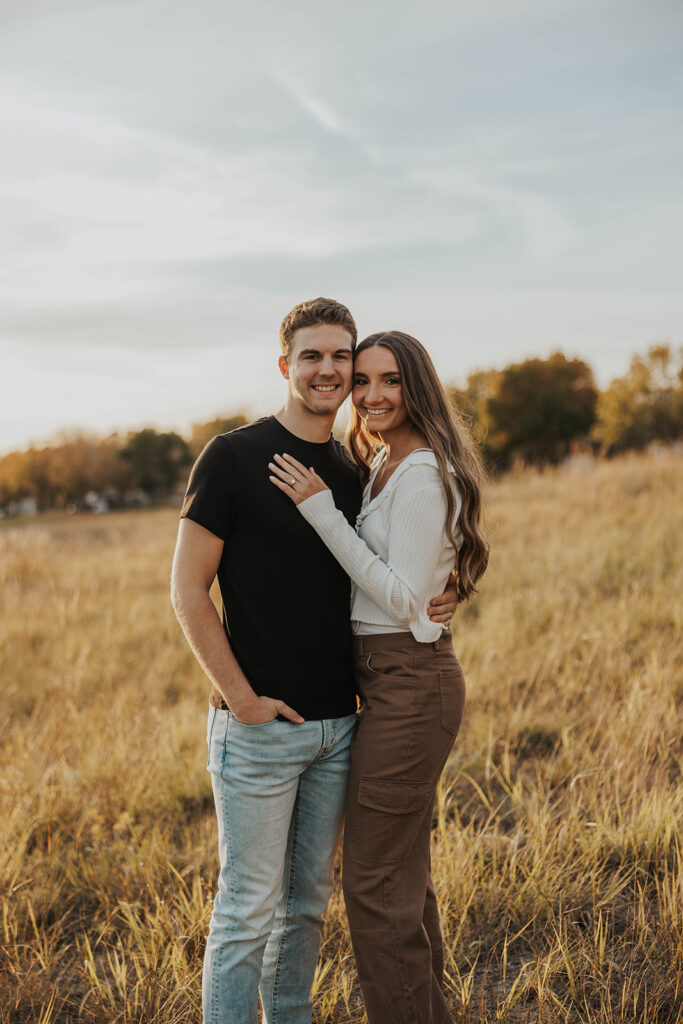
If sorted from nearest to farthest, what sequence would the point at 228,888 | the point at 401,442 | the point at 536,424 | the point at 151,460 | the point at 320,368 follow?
the point at 228,888, the point at 320,368, the point at 401,442, the point at 536,424, the point at 151,460

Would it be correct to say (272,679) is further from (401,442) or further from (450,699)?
(401,442)

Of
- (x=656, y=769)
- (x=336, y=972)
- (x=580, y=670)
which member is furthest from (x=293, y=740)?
(x=580, y=670)

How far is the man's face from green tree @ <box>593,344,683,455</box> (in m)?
31.5

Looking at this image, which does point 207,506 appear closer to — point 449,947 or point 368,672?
point 368,672

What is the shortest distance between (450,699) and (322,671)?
412 mm

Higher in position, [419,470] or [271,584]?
[419,470]

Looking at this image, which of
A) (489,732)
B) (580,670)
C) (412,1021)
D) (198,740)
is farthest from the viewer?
(580,670)

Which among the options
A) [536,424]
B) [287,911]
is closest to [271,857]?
[287,911]

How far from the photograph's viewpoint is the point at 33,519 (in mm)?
22562

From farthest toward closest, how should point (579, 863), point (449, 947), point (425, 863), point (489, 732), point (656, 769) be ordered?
point (489, 732), point (656, 769), point (579, 863), point (449, 947), point (425, 863)

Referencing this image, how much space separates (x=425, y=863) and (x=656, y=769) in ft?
6.16

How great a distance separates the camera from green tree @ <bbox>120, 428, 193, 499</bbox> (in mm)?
40531

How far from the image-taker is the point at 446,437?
2377mm

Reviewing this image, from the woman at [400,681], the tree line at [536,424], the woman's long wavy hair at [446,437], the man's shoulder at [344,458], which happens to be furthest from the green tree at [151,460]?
the woman at [400,681]
